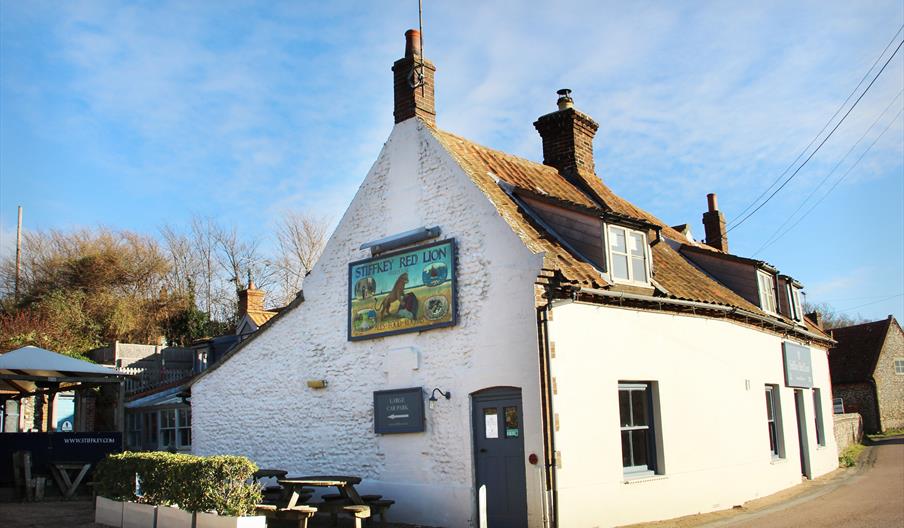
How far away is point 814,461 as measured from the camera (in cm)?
1953

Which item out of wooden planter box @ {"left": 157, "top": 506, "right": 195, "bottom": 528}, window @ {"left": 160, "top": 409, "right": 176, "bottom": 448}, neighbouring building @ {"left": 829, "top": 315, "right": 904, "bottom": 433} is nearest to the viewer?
wooden planter box @ {"left": 157, "top": 506, "right": 195, "bottom": 528}

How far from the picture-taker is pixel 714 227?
1037 inches

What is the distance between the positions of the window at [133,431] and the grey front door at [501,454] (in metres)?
14.0

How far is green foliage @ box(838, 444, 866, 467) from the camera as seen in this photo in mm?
22513

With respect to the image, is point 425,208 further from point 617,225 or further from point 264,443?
point 264,443

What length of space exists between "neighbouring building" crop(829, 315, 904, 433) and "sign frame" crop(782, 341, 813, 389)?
22.2m

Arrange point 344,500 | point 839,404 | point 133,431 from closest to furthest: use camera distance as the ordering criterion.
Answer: point 344,500, point 133,431, point 839,404

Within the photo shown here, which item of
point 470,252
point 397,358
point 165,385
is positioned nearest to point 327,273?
point 397,358

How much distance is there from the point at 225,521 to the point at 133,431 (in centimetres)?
1425

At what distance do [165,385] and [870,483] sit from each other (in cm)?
2107

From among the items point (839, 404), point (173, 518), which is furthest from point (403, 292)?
point (839, 404)

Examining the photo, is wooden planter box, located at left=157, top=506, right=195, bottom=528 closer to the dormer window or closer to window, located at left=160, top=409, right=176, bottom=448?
window, located at left=160, top=409, right=176, bottom=448

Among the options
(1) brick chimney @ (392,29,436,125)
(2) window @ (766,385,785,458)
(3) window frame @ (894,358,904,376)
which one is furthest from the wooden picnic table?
(3) window frame @ (894,358,904,376)

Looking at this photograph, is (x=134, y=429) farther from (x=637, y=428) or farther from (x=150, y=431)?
(x=637, y=428)
